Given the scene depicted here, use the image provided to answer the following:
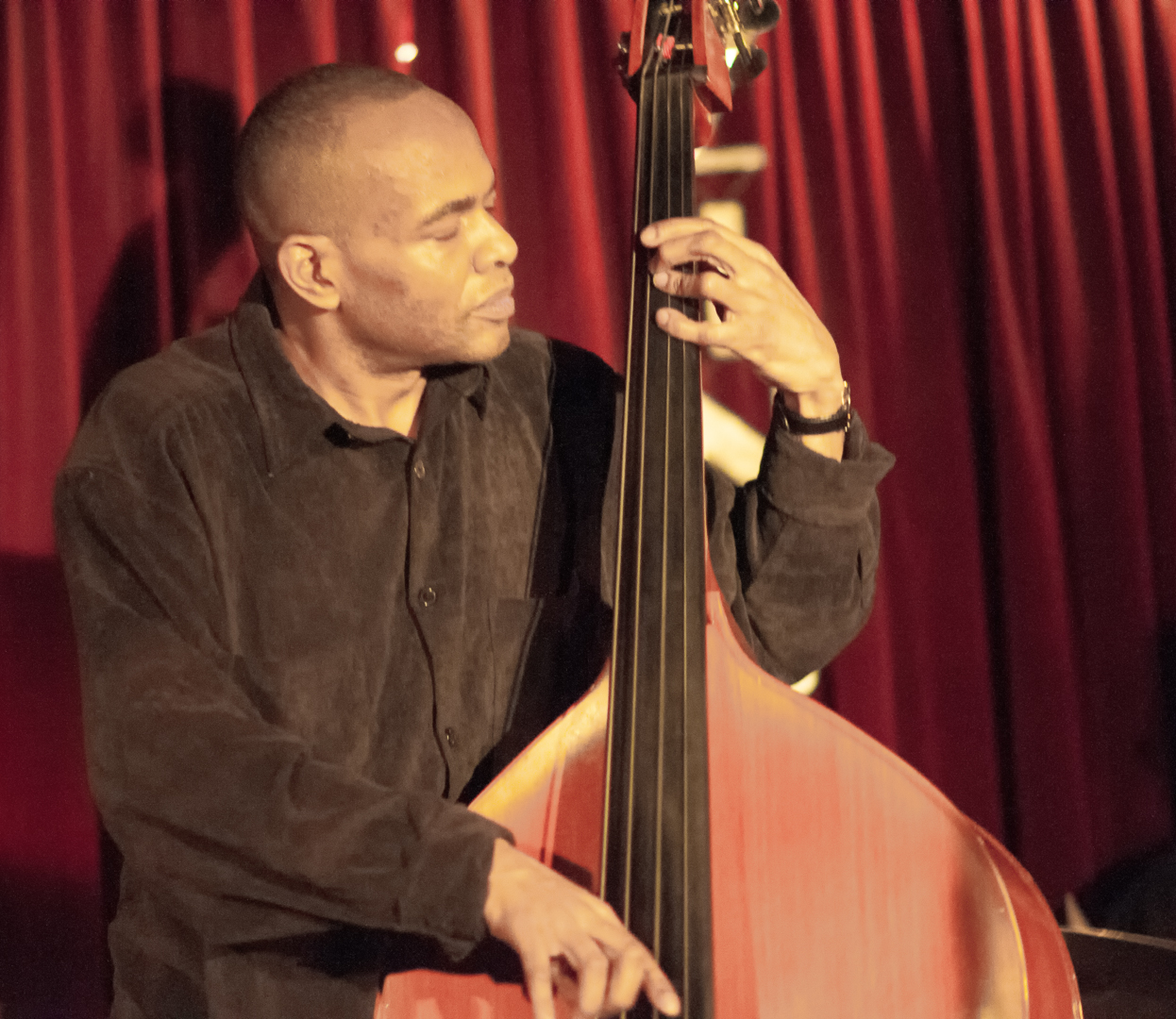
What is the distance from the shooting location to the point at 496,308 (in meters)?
1.02

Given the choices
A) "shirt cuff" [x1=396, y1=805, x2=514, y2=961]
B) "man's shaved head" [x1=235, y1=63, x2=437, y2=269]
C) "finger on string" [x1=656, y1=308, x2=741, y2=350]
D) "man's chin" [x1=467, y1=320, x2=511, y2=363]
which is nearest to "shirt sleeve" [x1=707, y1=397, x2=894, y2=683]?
"finger on string" [x1=656, y1=308, x2=741, y2=350]

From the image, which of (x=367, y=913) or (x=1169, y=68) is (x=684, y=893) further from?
(x=1169, y=68)

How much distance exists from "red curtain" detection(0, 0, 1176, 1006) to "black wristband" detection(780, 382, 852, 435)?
57cm

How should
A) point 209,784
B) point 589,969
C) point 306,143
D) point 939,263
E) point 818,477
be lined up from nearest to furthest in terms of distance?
point 589,969 < point 209,784 < point 818,477 < point 306,143 < point 939,263

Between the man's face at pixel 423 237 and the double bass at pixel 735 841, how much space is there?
30 cm

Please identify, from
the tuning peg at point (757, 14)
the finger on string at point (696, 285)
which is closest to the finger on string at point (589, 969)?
the finger on string at point (696, 285)

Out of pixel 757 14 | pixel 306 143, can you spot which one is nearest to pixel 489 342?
pixel 306 143

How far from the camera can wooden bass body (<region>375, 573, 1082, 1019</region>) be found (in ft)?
2.18

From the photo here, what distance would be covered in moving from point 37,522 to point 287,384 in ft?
2.00

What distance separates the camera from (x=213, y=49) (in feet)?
4.66

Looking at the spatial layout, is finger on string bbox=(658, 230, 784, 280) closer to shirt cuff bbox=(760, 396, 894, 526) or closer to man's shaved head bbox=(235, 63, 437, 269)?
shirt cuff bbox=(760, 396, 894, 526)

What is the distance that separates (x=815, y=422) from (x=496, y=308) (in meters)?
0.34

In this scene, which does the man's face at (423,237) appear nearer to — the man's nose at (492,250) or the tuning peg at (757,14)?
the man's nose at (492,250)

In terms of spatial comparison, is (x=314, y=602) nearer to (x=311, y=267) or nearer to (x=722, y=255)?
(x=311, y=267)
